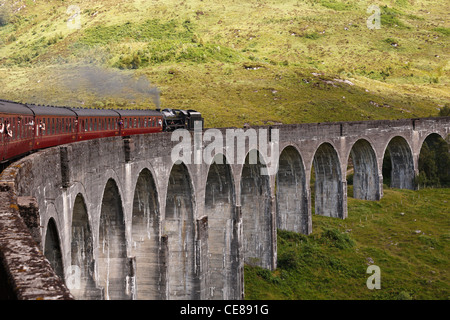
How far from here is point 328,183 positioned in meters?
41.5

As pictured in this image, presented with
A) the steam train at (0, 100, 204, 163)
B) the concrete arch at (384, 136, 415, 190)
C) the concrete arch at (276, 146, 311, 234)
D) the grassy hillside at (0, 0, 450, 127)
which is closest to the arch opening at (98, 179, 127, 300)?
the steam train at (0, 100, 204, 163)

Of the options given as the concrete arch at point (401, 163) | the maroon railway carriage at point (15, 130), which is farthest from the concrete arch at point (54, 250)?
the concrete arch at point (401, 163)

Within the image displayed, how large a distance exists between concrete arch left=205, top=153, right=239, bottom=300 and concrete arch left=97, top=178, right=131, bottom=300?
35.3ft

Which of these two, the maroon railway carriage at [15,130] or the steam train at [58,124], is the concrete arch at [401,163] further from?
the maroon railway carriage at [15,130]

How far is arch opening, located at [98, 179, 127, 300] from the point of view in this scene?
1684 centimetres

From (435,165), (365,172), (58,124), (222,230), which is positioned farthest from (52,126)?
(435,165)

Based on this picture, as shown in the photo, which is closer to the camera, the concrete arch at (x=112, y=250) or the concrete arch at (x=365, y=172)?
the concrete arch at (x=112, y=250)

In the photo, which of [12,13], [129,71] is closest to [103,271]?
[129,71]

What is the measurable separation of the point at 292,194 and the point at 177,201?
14613 mm

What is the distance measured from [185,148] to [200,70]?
185 ft

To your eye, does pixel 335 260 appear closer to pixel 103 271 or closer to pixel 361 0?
pixel 103 271

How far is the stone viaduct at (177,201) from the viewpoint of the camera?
11.7 m

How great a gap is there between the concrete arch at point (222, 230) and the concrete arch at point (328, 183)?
1389cm
